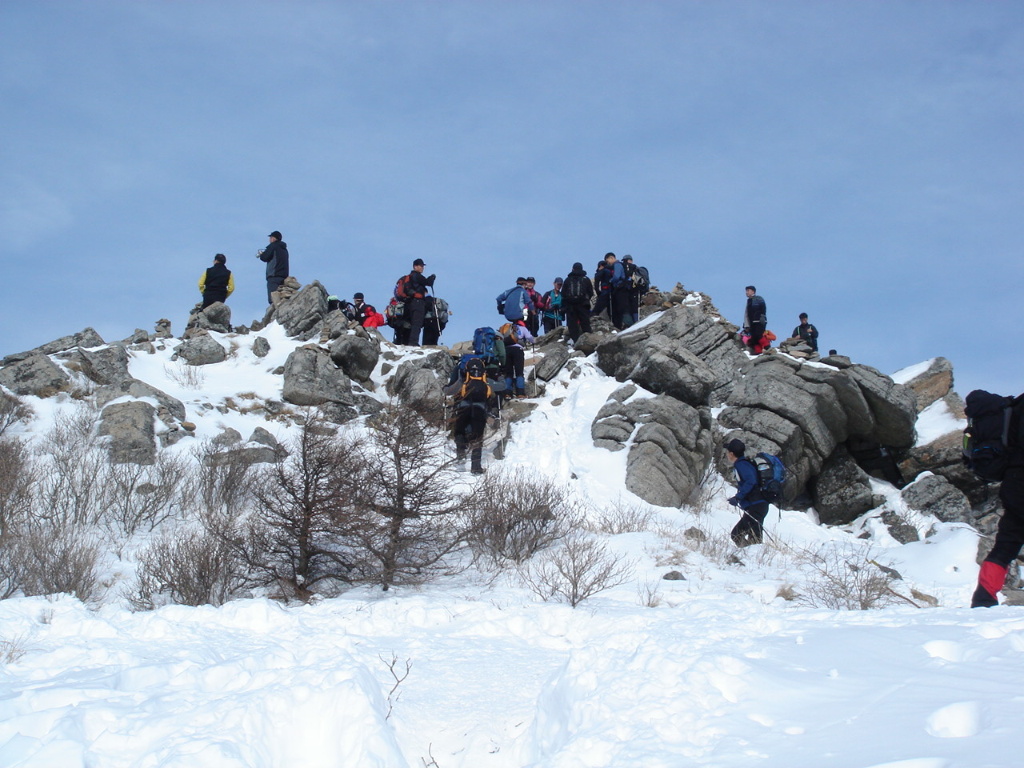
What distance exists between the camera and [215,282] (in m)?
19.2

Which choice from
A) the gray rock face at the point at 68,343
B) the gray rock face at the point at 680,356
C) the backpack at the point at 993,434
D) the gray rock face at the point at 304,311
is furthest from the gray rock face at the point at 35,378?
the backpack at the point at 993,434

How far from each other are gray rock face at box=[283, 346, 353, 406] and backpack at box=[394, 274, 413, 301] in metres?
2.94

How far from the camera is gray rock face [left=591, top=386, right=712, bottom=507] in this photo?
13.4m

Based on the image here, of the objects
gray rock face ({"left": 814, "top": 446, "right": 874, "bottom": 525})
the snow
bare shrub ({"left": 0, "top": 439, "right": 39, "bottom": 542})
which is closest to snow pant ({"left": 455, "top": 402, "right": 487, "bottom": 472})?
the snow

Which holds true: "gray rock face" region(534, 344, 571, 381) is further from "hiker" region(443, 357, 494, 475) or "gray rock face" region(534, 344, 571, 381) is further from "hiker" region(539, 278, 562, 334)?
"hiker" region(443, 357, 494, 475)

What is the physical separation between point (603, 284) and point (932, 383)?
831cm

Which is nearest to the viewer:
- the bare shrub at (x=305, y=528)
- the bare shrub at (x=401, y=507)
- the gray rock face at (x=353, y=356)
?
the bare shrub at (x=305, y=528)

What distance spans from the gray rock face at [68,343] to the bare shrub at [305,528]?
28.2 ft

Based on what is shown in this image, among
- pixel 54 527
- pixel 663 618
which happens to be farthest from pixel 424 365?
pixel 663 618

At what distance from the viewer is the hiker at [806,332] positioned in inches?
861

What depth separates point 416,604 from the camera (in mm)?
7379

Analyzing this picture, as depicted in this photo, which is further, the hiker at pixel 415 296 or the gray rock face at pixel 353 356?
the hiker at pixel 415 296

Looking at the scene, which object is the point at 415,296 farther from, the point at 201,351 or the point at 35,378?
the point at 35,378

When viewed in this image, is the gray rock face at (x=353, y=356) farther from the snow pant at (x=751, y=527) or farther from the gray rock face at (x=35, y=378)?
the snow pant at (x=751, y=527)
